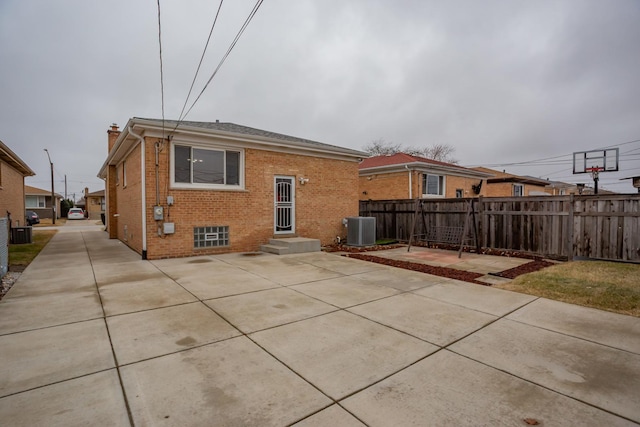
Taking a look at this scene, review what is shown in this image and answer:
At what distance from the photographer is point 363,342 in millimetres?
3205

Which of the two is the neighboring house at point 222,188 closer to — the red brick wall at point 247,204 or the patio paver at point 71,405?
the red brick wall at point 247,204

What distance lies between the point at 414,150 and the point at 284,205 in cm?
3510

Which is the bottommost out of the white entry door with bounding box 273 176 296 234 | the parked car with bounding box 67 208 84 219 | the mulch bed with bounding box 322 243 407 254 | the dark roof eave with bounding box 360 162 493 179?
the mulch bed with bounding box 322 243 407 254

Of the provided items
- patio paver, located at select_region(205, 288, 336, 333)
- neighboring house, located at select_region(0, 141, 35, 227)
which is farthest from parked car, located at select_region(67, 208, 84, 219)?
patio paver, located at select_region(205, 288, 336, 333)

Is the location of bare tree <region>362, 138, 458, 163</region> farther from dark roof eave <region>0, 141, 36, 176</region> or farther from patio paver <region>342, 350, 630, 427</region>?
patio paver <region>342, 350, 630, 427</region>

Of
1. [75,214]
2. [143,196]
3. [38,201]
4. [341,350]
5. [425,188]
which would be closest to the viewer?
[341,350]

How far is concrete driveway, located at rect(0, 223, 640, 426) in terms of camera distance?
2.08 m

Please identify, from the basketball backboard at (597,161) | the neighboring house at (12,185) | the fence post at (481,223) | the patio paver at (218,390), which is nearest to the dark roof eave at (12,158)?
the neighboring house at (12,185)

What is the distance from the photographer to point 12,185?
50.7ft

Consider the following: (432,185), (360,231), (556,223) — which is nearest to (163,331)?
(360,231)

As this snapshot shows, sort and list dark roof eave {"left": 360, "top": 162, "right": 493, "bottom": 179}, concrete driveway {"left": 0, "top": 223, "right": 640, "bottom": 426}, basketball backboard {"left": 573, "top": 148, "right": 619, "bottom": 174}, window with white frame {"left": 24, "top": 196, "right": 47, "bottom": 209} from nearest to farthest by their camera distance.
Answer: concrete driveway {"left": 0, "top": 223, "right": 640, "bottom": 426}
basketball backboard {"left": 573, "top": 148, "right": 619, "bottom": 174}
dark roof eave {"left": 360, "top": 162, "right": 493, "bottom": 179}
window with white frame {"left": 24, "top": 196, "right": 47, "bottom": 209}

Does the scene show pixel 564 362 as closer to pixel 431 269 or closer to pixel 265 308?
pixel 265 308

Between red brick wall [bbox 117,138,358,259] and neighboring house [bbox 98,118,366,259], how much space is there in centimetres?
3

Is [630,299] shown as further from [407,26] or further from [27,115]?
[27,115]
